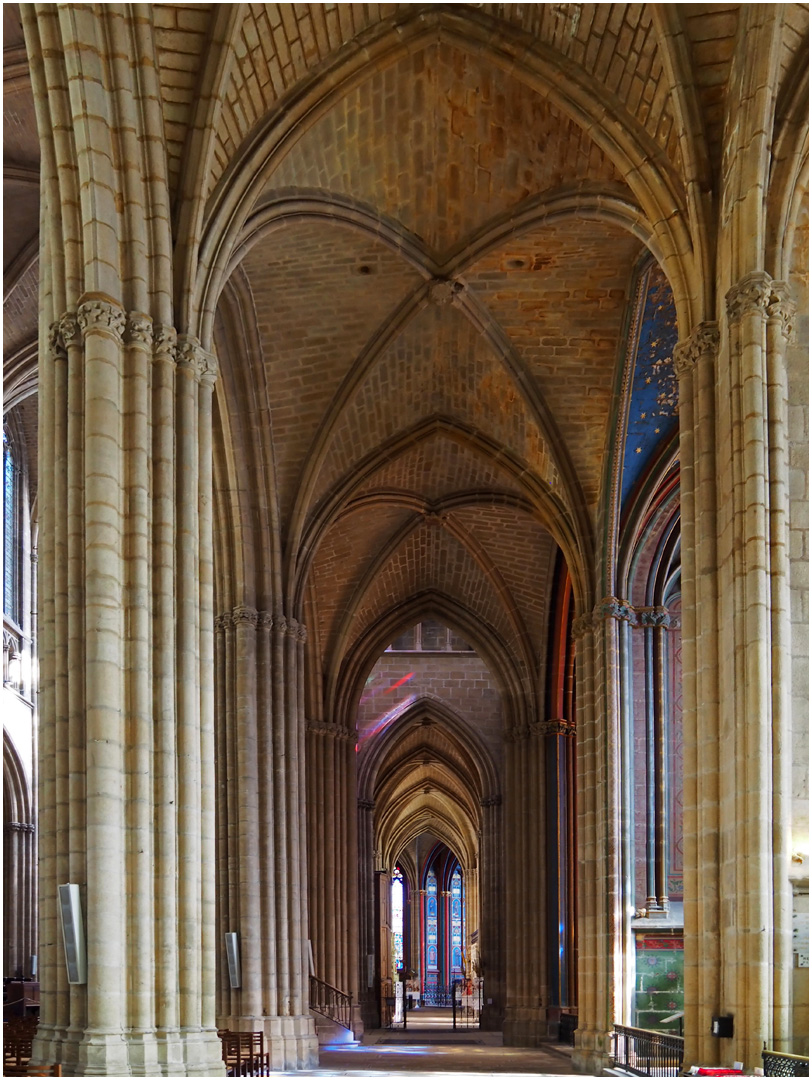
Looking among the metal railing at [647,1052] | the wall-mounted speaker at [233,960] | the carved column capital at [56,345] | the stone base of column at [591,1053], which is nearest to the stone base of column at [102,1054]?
the metal railing at [647,1052]

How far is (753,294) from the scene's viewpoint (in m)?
13.7

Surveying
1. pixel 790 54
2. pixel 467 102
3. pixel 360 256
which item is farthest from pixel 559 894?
pixel 790 54

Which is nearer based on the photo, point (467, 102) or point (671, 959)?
point (467, 102)

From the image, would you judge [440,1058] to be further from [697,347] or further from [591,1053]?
[697,347]

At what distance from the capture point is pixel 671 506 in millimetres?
25156

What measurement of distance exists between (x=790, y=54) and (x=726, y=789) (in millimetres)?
6886

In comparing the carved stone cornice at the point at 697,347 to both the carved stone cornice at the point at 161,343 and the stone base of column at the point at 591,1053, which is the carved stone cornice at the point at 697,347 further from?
the stone base of column at the point at 591,1053

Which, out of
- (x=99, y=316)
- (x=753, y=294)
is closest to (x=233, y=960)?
(x=99, y=316)

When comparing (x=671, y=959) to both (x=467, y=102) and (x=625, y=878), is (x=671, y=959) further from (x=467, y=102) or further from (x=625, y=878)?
(x=467, y=102)

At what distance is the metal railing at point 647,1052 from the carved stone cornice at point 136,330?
886 centimetres

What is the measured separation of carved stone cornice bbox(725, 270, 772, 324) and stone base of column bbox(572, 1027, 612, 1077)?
40.4 ft

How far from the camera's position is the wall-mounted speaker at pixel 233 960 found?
21328mm

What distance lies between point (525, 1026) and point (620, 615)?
37.6ft

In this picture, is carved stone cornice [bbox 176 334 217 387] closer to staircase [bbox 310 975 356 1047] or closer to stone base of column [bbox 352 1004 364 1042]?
staircase [bbox 310 975 356 1047]
